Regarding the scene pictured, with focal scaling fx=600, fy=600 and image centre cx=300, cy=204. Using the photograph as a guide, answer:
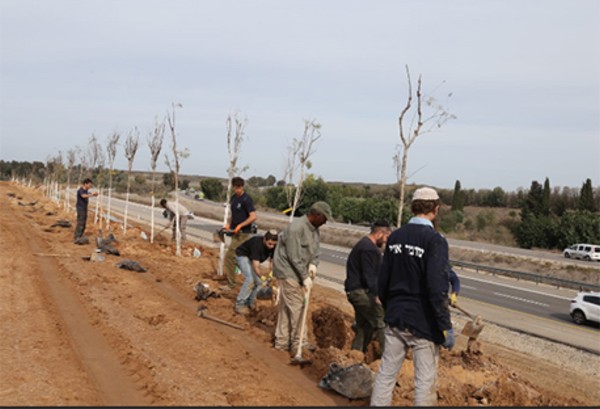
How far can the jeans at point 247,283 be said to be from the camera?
31.1 feet

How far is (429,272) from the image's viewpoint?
4.51 m

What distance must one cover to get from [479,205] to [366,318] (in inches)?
3590

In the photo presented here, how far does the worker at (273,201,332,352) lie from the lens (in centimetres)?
746

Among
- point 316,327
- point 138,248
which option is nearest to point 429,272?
point 316,327

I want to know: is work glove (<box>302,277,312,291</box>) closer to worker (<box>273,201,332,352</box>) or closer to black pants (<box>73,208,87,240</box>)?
worker (<box>273,201,332,352</box>)

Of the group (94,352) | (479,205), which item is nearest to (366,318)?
(94,352)

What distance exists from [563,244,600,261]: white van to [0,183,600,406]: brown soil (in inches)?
1318

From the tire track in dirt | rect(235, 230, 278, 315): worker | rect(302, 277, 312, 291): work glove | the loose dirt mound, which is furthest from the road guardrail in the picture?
the tire track in dirt

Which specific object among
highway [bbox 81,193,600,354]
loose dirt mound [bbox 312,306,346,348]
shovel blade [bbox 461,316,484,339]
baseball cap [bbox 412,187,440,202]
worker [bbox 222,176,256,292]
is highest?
baseball cap [bbox 412,187,440,202]


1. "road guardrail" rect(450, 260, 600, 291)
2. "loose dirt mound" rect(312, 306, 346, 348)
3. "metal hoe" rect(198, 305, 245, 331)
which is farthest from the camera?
"road guardrail" rect(450, 260, 600, 291)

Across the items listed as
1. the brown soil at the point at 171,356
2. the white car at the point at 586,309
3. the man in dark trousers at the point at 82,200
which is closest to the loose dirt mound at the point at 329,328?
the brown soil at the point at 171,356

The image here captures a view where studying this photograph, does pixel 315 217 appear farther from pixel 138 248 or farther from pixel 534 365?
pixel 138 248

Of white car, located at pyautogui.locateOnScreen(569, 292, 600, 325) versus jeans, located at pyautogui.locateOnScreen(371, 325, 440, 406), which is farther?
white car, located at pyautogui.locateOnScreen(569, 292, 600, 325)

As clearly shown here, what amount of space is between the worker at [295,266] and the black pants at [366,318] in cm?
62
